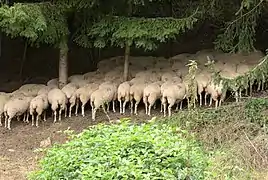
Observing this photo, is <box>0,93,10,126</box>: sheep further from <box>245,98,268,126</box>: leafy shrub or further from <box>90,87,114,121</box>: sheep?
<box>245,98,268,126</box>: leafy shrub

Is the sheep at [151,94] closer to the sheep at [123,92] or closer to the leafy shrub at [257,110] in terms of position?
the sheep at [123,92]

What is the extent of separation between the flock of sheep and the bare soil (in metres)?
0.13

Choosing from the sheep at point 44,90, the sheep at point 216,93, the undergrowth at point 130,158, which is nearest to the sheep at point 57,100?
the sheep at point 44,90

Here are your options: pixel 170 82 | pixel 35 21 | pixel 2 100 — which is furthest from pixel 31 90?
pixel 170 82

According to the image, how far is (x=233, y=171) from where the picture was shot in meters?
5.37

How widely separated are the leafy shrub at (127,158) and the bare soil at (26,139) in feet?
8.47

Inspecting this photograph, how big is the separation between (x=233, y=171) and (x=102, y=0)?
4.99 metres

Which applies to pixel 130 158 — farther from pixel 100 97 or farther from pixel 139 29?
pixel 139 29

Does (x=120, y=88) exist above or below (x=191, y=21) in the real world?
below

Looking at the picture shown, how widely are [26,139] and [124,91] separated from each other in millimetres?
1867

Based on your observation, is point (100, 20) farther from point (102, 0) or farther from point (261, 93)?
point (261, 93)

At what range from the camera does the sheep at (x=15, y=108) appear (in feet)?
27.9

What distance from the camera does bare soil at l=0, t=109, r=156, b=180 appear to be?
23.1ft

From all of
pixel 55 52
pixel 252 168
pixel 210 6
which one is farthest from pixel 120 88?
pixel 55 52
